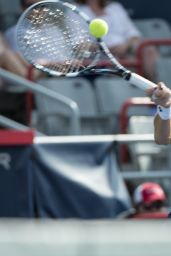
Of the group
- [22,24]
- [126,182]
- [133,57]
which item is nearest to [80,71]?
[22,24]

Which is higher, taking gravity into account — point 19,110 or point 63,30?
point 63,30

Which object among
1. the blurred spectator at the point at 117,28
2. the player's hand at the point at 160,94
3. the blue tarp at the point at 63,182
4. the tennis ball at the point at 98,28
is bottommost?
the blue tarp at the point at 63,182

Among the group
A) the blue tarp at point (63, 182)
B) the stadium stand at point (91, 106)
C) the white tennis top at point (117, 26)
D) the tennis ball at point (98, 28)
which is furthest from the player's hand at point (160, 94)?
the white tennis top at point (117, 26)

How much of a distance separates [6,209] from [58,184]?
35cm

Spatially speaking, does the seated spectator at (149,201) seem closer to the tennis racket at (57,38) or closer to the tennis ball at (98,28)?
the tennis racket at (57,38)

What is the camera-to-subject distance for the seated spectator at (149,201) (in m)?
5.93

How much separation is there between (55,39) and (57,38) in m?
0.01

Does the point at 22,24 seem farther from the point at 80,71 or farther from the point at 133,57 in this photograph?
the point at 133,57

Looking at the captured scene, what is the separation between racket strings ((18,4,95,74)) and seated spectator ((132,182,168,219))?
1.78m

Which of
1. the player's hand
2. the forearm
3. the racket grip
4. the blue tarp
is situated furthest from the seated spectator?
the player's hand

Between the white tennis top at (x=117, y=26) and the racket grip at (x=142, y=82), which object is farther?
the white tennis top at (x=117, y=26)

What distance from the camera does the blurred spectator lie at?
757cm

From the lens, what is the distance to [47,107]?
6898 mm

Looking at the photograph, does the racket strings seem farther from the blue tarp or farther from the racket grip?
the blue tarp
